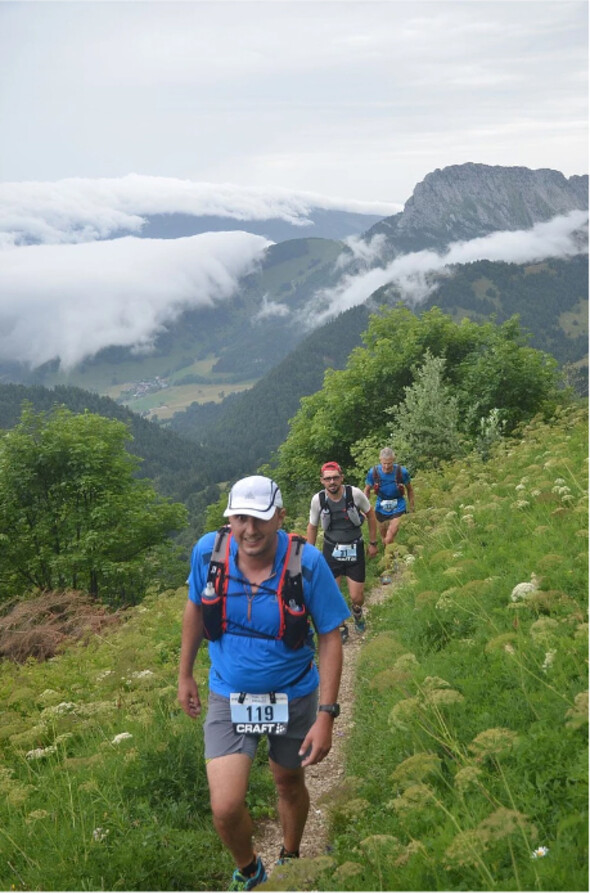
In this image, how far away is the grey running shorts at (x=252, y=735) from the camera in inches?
168

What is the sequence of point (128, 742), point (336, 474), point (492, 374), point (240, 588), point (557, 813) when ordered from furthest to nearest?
point (492, 374), point (336, 474), point (128, 742), point (240, 588), point (557, 813)

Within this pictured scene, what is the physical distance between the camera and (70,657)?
10.8 meters

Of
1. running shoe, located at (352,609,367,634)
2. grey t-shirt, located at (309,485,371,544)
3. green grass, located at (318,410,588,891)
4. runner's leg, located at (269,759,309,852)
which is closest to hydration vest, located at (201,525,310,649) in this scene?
runner's leg, located at (269,759,309,852)

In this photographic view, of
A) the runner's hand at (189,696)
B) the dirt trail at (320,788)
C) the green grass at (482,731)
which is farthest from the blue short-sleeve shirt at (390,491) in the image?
the runner's hand at (189,696)

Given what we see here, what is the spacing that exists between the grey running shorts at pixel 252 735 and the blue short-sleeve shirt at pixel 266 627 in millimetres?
97

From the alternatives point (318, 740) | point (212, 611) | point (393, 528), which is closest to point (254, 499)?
point (212, 611)

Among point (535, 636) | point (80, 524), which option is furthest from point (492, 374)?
point (535, 636)

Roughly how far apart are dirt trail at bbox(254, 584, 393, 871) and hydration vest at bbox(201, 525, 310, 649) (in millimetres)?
1740

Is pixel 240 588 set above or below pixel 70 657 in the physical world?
above

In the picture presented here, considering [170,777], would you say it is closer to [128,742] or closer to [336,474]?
[128,742]

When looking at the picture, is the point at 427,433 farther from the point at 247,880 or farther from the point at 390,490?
the point at 247,880

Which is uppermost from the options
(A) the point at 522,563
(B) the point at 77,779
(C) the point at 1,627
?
(A) the point at 522,563

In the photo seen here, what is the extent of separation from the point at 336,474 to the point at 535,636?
3.97 m

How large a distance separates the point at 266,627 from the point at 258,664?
254mm
